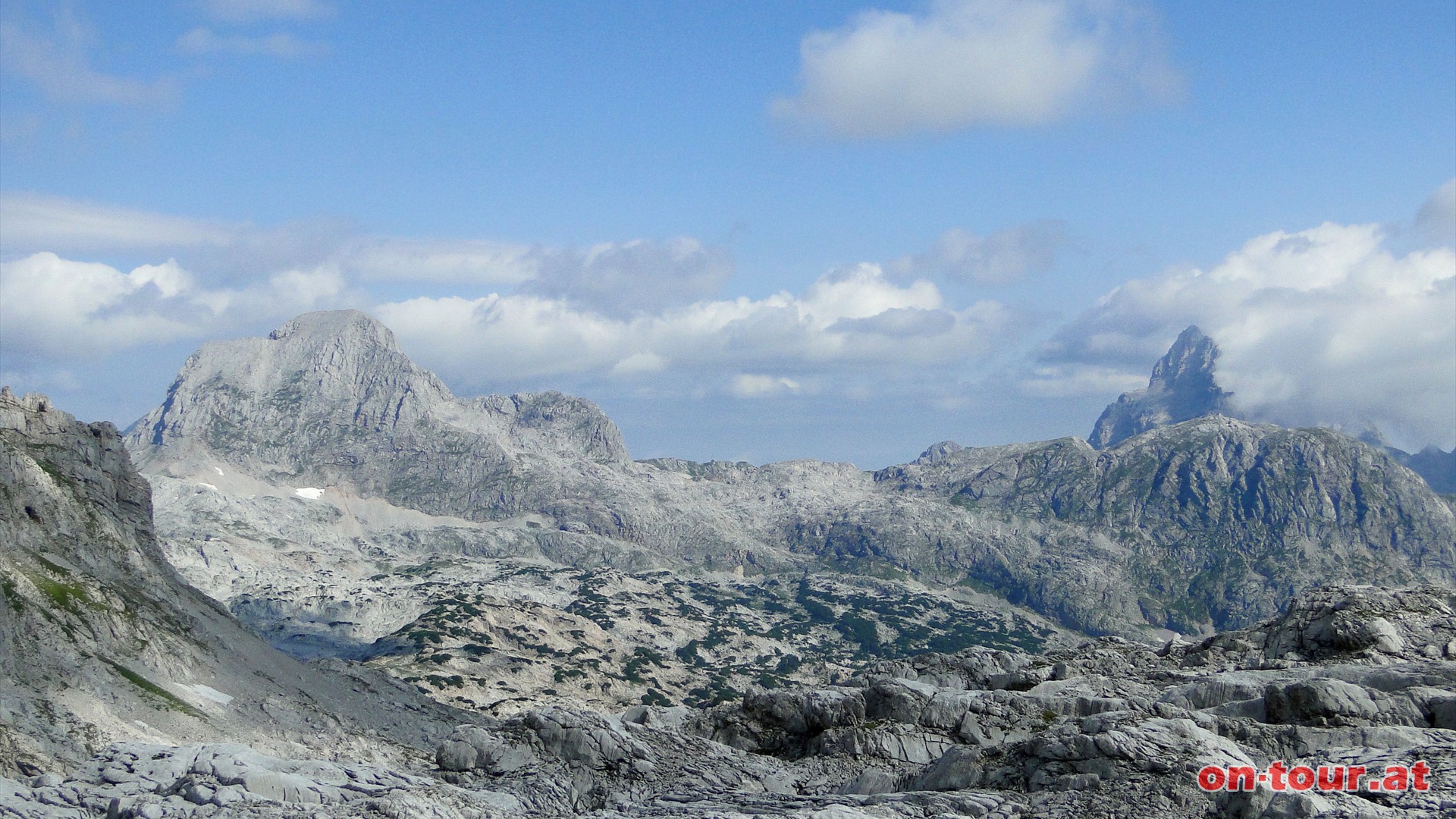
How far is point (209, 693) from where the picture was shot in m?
102

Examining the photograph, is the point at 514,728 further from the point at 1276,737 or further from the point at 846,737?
the point at 1276,737

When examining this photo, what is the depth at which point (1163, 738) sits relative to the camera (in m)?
43.0

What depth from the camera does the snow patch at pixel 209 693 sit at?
100m

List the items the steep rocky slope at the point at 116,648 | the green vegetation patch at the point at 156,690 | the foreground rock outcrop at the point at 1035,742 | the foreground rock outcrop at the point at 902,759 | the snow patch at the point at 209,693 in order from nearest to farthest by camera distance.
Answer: the foreground rock outcrop at the point at 902,759
the foreground rock outcrop at the point at 1035,742
the steep rocky slope at the point at 116,648
the green vegetation patch at the point at 156,690
the snow patch at the point at 209,693

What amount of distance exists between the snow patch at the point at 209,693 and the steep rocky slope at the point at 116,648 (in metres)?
0.19

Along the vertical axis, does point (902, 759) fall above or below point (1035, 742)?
below

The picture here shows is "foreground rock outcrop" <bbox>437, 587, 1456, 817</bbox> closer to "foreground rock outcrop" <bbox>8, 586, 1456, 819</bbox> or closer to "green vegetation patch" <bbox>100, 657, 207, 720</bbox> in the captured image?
"foreground rock outcrop" <bbox>8, 586, 1456, 819</bbox>

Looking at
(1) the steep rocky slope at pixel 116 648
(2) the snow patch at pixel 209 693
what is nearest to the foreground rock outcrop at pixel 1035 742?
(1) the steep rocky slope at pixel 116 648

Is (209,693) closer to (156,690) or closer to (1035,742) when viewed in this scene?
(156,690)

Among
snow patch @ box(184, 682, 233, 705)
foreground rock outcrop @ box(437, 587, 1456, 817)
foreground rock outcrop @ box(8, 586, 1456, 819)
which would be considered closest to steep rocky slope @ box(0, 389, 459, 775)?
snow patch @ box(184, 682, 233, 705)

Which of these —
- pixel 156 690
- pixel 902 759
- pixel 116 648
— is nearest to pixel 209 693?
pixel 156 690

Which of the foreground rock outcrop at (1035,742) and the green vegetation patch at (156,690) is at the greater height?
the foreground rock outcrop at (1035,742)

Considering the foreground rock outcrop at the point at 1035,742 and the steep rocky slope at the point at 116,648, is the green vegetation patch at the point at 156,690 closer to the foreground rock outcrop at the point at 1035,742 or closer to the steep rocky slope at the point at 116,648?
the steep rocky slope at the point at 116,648

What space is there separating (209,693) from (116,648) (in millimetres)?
9168
